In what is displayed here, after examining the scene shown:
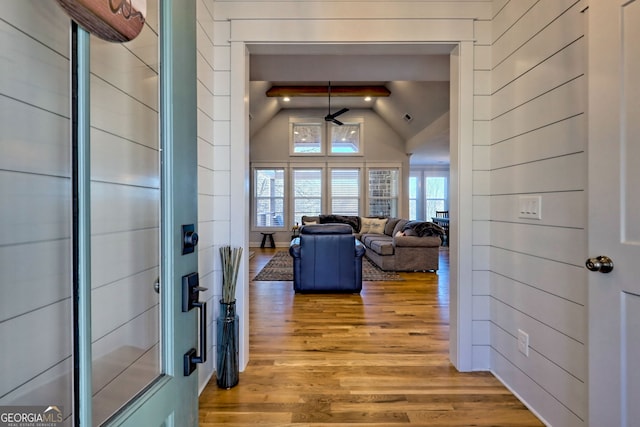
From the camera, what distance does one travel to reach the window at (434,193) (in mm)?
11773

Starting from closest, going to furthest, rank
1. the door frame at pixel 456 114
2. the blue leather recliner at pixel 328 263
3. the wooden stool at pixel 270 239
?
the door frame at pixel 456 114 < the blue leather recliner at pixel 328 263 < the wooden stool at pixel 270 239

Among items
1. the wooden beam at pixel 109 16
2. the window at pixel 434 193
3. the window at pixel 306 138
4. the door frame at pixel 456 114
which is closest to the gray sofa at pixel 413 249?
the door frame at pixel 456 114

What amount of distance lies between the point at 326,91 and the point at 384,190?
3366 mm

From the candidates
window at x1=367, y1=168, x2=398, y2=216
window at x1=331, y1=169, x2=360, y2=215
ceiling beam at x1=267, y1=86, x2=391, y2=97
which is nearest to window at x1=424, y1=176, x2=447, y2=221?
window at x1=367, y1=168, x2=398, y2=216

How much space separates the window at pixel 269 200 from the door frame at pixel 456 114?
6891 millimetres

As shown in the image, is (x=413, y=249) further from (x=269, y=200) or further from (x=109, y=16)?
(x=109, y=16)

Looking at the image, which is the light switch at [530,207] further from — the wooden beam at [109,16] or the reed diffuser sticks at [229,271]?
the wooden beam at [109,16]

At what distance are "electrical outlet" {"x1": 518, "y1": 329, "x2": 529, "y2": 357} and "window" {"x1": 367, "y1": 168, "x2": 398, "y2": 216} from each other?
7.19 metres

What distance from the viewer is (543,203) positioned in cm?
158

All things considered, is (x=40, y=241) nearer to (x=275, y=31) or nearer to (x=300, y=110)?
(x=275, y=31)

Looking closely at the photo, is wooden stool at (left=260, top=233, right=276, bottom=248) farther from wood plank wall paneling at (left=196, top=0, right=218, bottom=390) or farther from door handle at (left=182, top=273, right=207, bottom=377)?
door handle at (left=182, top=273, right=207, bottom=377)

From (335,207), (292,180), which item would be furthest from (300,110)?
(335,207)

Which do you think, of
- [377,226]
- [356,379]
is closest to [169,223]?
[356,379]

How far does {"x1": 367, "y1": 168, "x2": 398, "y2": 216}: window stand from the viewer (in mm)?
8875
